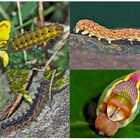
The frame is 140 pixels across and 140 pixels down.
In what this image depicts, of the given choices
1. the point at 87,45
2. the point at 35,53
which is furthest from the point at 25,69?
the point at 87,45

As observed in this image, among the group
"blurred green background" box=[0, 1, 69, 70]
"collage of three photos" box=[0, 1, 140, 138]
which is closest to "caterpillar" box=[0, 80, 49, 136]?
"collage of three photos" box=[0, 1, 140, 138]

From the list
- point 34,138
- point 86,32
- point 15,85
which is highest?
point 86,32

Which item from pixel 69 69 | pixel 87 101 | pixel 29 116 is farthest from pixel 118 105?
pixel 29 116

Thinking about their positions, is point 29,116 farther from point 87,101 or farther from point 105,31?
point 105,31

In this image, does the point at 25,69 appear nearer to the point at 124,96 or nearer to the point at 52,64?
the point at 52,64

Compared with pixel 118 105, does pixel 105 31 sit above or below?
above

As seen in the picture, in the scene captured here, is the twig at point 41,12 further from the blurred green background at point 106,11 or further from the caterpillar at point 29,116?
the caterpillar at point 29,116

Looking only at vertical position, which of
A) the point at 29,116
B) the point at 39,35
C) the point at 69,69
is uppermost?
the point at 39,35

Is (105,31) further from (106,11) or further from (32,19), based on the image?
(32,19)
